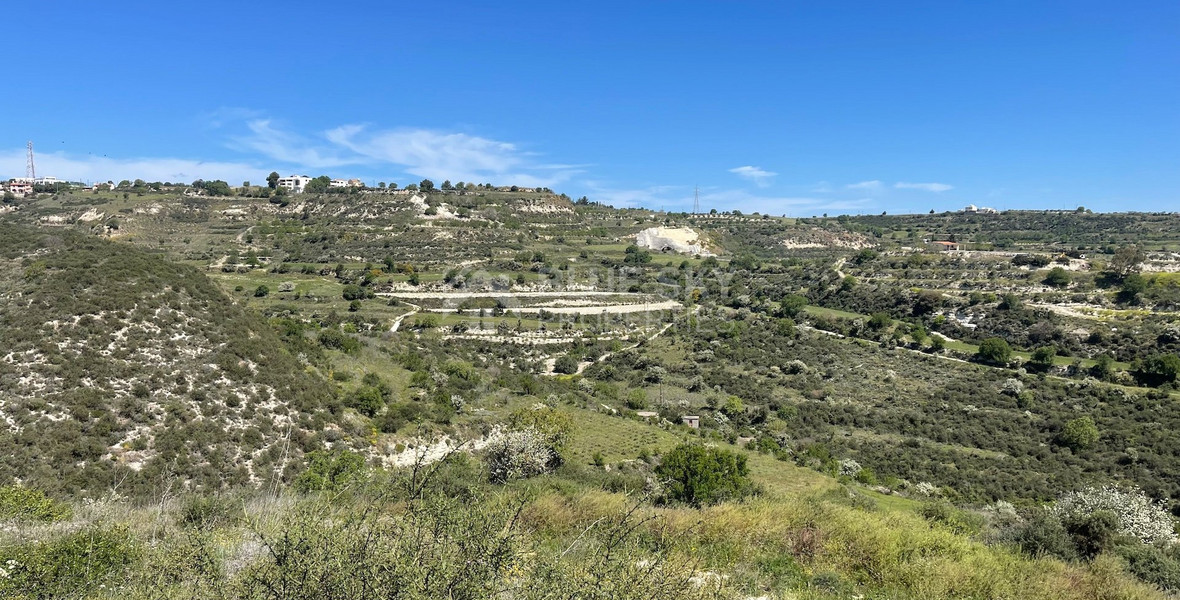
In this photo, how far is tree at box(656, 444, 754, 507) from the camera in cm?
1430

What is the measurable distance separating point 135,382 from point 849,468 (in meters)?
25.3

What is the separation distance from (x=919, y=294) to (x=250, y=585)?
55.0 m

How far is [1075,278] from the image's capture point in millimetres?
45000

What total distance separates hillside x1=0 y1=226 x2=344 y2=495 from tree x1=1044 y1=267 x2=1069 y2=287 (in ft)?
177

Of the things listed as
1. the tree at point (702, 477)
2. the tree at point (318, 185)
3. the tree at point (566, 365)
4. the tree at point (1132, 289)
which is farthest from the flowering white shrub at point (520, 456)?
the tree at point (318, 185)

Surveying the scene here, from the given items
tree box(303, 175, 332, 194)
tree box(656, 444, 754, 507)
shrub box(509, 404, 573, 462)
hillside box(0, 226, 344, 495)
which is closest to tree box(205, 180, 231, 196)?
tree box(303, 175, 332, 194)

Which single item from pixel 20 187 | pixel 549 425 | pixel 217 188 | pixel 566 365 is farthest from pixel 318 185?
pixel 549 425

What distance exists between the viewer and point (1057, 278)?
45.0 m

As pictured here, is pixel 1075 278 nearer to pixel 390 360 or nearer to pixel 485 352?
pixel 485 352

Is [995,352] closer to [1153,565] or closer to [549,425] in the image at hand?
[1153,565]

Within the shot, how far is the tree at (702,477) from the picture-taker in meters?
14.3

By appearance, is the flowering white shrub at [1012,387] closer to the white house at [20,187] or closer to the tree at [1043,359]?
the tree at [1043,359]

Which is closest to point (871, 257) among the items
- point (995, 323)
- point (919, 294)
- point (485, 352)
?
point (919, 294)

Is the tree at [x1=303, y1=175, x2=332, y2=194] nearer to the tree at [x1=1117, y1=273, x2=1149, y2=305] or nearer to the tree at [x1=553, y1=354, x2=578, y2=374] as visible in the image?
the tree at [x1=553, y1=354, x2=578, y2=374]
